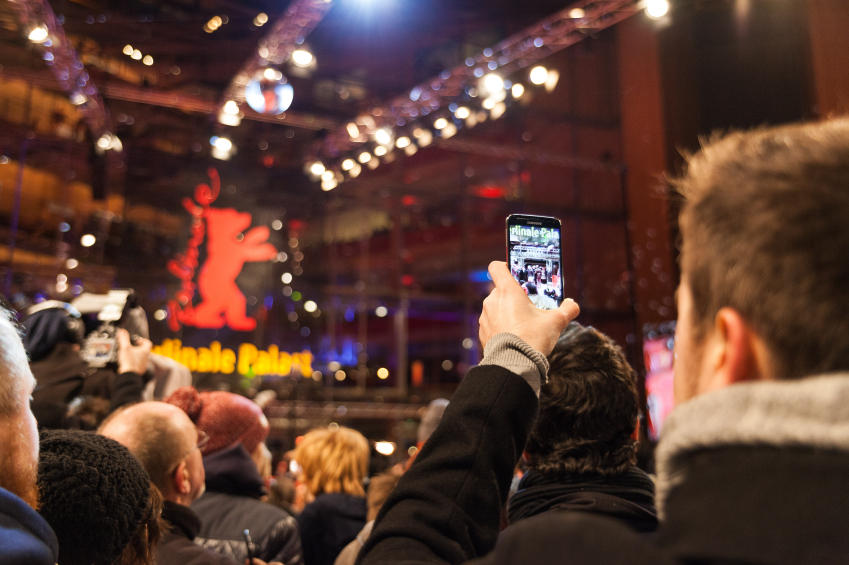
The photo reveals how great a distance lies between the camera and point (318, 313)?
39.1ft

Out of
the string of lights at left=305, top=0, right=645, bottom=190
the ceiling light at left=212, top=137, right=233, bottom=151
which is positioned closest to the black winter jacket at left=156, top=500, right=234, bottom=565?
the string of lights at left=305, top=0, right=645, bottom=190

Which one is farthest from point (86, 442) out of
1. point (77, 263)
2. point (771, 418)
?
point (77, 263)

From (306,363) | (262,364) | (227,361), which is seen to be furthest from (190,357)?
(306,363)

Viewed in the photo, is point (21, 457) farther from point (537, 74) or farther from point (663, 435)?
point (537, 74)

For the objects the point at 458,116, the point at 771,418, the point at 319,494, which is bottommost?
the point at 319,494

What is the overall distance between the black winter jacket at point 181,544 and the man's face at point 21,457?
0.67 meters

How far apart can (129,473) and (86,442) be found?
0.12 m

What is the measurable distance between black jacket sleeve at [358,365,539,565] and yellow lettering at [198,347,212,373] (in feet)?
33.8

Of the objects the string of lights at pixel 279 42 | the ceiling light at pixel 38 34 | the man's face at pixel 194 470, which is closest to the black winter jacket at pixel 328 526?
the man's face at pixel 194 470

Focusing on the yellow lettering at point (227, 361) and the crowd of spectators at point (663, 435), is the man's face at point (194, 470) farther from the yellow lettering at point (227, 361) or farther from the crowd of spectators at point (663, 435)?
the yellow lettering at point (227, 361)

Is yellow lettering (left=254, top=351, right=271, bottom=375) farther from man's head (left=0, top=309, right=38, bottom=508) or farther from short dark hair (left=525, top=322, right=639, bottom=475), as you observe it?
short dark hair (left=525, top=322, right=639, bottom=475)

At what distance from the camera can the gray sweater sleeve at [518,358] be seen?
896mm

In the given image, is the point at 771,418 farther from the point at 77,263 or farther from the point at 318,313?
the point at 318,313

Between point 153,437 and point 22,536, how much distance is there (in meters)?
1.03
